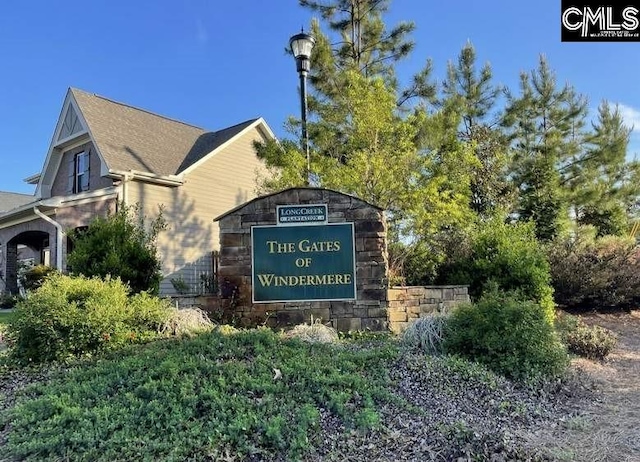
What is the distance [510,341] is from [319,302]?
3.12 m

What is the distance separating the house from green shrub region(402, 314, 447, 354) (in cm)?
873

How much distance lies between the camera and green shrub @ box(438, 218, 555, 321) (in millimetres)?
8227

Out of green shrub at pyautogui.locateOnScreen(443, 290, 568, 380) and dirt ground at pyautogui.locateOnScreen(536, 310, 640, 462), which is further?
green shrub at pyautogui.locateOnScreen(443, 290, 568, 380)

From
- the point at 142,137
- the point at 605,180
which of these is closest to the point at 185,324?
the point at 142,137

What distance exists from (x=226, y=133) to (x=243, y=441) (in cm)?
1519

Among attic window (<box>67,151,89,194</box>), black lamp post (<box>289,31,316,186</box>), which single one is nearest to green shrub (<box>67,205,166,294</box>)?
black lamp post (<box>289,31,316,186</box>)

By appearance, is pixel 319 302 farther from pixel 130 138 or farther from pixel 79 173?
pixel 79 173

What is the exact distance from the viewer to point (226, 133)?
1719 cm

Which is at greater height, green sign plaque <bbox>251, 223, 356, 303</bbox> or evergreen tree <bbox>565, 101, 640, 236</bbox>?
evergreen tree <bbox>565, 101, 640, 236</bbox>

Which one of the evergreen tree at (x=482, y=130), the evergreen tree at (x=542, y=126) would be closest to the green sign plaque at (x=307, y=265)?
the evergreen tree at (x=482, y=130)

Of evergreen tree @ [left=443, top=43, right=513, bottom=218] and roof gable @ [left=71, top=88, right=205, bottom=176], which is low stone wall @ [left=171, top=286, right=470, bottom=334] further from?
evergreen tree @ [left=443, top=43, right=513, bottom=218]

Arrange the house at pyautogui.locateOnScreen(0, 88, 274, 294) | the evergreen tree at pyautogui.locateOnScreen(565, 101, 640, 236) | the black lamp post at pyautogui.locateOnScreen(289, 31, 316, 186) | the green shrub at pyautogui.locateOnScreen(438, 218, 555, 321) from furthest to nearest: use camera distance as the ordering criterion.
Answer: the evergreen tree at pyautogui.locateOnScreen(565, 101, 640, 236) < the house at pyautogui.locateOnScreen(0, 88, 274, 294) < the black lamp post at pyautogui.locateOnScreen(289, 31, 316, 186) < the green shrub at pyautogui.locateOnScreen(438, 218, 555, 321)

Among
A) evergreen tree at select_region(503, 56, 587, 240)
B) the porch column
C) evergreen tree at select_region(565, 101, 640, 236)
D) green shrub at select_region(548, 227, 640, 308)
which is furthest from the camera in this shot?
evergreen tree at select_region(565, 101, 640, 236)

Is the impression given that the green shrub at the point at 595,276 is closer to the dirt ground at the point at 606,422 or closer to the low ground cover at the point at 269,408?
the dirt ground at the point at 606,422
